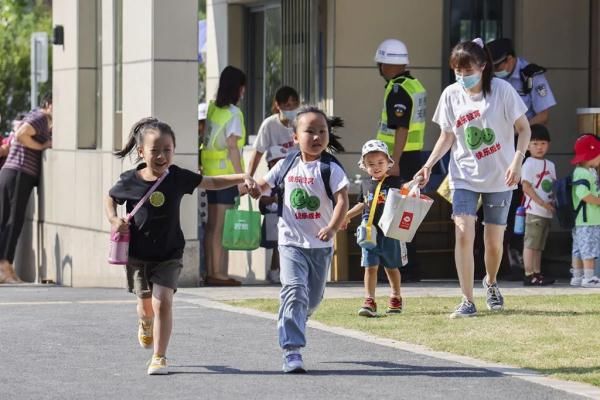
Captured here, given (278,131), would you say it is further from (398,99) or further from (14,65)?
(14,65)

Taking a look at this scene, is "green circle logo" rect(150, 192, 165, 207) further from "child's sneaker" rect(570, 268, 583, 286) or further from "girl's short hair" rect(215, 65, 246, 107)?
"child's sneaker" rect(570, 268, 583, 286)

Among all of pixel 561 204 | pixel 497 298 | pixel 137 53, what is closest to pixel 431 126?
pixel 561 204

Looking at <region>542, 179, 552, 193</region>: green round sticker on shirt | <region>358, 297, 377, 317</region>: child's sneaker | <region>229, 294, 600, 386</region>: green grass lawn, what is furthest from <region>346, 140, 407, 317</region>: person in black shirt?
<region>542, 179, 552, 193</region>: green round sticker on shirt

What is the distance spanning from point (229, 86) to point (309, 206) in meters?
6.02

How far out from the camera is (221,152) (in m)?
15.4

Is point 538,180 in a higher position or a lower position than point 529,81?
lower

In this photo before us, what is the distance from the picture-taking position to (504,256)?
52.0 feet

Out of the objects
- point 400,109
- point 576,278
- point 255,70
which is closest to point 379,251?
point 400,109

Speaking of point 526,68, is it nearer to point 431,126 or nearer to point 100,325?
point 431,126

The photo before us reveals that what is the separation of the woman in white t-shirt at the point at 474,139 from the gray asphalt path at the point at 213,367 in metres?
1.48

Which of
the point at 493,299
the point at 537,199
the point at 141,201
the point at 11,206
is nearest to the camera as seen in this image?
the point at 141,201

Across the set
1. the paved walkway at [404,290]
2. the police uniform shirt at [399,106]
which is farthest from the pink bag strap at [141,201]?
the police uniform shirt at [399,106]

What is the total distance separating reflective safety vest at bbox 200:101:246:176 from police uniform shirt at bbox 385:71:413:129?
5.37 feet

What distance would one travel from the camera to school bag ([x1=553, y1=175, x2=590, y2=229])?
15.0m
